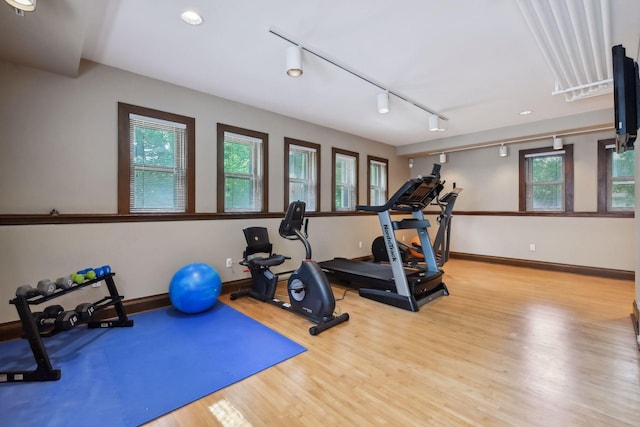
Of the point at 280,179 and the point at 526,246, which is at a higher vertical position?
the point at 280,179

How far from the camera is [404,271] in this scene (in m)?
3.57

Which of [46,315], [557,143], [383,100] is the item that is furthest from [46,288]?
[557,143]

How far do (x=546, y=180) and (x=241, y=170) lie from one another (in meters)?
5.60

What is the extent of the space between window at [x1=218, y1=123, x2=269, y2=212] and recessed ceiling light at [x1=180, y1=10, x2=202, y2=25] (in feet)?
5.48

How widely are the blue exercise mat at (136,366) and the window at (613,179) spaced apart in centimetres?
569

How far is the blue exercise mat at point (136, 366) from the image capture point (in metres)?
1.66

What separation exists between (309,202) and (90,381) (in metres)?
3.77

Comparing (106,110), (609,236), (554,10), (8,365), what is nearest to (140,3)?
(106,110)

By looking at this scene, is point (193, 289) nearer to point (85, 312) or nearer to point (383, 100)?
point (85, 312)

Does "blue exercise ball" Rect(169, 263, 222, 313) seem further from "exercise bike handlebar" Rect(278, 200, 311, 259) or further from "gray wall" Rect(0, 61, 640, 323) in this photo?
"exercise bike handlebar" Rect(278, 200, 311, 259)

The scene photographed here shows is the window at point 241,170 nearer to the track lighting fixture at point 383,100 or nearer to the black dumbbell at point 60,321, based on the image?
the track lighting fixture at point 383,100

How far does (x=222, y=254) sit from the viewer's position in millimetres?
3926

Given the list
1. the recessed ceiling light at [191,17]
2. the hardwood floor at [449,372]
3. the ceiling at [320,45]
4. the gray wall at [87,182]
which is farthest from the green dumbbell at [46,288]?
the recessed ceiling light at [191,17]

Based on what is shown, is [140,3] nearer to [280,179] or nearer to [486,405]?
[280,179]
